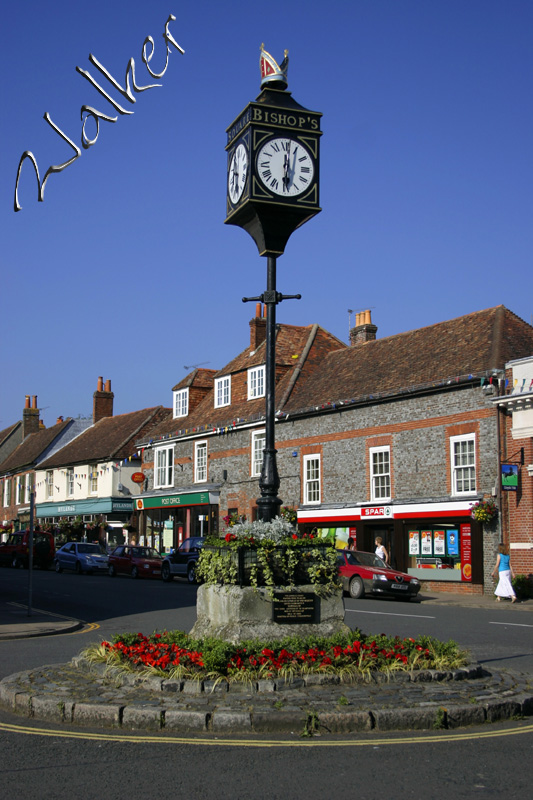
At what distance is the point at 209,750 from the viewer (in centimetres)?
627

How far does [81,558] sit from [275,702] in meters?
31.9

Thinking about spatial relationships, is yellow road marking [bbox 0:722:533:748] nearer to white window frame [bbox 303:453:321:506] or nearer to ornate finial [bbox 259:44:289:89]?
ornate finial [bbox 259:44:289:89]

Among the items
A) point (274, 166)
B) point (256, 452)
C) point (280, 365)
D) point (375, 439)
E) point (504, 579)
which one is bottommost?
point (504, 579)

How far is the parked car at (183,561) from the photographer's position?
1227 inches

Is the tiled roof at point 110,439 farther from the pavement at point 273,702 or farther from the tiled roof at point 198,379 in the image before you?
the pavement at point 273,702

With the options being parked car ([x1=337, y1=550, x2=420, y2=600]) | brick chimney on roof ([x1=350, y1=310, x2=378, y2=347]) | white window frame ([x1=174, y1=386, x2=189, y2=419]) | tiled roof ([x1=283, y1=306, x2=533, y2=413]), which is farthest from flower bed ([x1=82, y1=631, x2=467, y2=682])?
white window frame ([x1=174, y1=386, x2=189, y2=419])

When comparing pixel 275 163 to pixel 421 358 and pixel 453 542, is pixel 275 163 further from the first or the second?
pixel 421 358

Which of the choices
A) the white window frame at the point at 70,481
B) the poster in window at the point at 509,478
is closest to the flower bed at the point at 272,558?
the poster in window at the point at 509,478

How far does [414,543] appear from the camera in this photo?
1085 inches

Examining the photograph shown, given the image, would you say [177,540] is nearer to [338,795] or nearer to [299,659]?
[299,659]

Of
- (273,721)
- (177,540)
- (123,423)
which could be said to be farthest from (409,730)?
(123,423)

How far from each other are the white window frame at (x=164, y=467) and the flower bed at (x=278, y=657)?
3350cm

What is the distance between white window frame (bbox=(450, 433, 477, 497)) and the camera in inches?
1006

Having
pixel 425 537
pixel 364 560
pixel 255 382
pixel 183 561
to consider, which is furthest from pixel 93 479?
pixel 364 560
